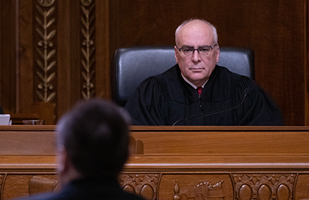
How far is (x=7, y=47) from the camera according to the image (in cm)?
461

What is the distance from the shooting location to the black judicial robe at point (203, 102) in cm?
339

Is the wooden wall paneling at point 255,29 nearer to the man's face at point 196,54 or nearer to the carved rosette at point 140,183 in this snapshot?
the man's face at point 196,54

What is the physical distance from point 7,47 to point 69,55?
546mm

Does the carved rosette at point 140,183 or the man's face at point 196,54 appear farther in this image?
the man's face at point 196,54

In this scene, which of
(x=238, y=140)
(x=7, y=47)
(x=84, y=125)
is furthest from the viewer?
(x=7, y=47)

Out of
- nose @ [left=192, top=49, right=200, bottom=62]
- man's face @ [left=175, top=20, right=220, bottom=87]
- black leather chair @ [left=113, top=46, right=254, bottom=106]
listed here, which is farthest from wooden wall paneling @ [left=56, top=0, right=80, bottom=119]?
nose @ [left=192, top=49, right=200, bottom=62]

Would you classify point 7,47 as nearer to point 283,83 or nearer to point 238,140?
point 283,83

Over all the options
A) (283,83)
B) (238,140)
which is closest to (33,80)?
(283,83)

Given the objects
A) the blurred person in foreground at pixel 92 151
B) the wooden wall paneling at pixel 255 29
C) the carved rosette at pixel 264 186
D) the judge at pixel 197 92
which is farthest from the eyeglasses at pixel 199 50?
the blurred person in foreground at pixel 92 151

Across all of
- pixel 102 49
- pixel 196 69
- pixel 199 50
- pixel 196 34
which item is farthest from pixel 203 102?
pixel 102 49

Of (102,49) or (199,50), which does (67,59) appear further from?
(199,50)

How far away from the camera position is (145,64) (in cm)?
365

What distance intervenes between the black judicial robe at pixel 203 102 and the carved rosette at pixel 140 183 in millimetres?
1300

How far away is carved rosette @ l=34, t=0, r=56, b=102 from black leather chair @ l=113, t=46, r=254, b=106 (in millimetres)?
1218
